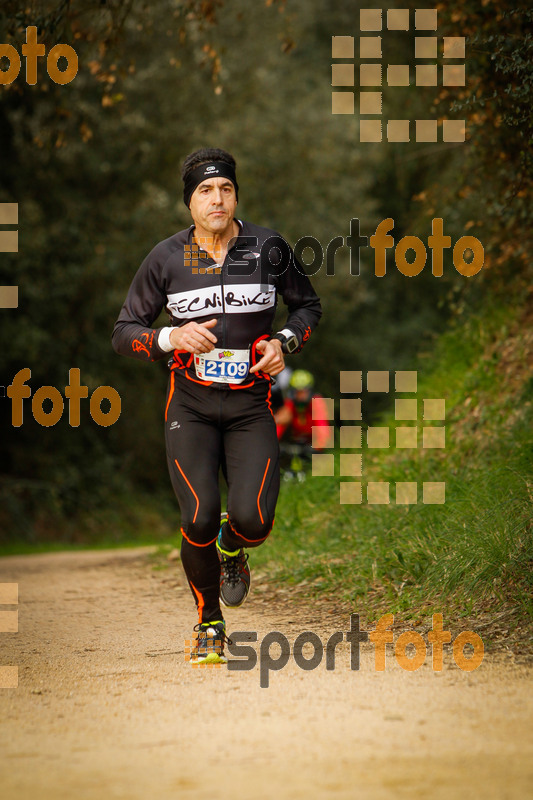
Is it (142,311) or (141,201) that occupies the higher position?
(141,201)

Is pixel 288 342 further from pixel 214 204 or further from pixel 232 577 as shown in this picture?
pixel 232 577

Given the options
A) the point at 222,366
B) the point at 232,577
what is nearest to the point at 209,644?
the point at 232,577

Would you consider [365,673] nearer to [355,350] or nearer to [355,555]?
[355,555]

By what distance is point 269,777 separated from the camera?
303cm

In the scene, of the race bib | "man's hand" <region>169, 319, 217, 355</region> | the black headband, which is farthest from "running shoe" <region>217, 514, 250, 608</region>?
the black headband

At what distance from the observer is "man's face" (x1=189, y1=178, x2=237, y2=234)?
499 centimetres

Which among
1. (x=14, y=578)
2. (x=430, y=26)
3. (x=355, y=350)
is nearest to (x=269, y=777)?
(x=14, y=578)

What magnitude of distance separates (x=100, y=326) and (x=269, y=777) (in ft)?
54.7

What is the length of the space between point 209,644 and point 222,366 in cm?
140

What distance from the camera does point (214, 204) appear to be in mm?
4988

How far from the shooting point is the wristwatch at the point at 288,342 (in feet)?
16.5

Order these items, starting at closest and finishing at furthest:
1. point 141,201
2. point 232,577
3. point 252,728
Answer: point 252,728
point 232,577
point 141,201

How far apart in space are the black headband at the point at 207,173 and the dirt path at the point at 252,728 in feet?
8.14

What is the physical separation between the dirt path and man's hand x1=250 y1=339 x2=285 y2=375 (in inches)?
57.0
